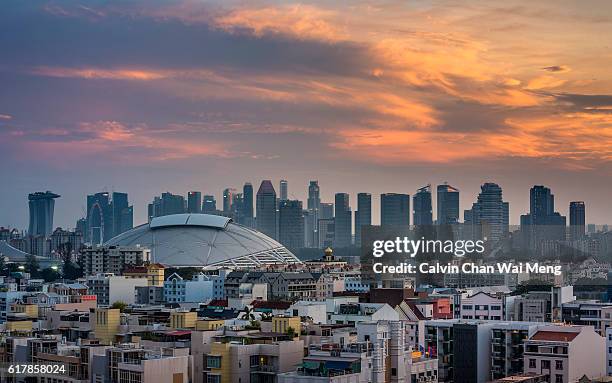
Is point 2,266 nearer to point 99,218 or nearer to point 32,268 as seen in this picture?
point 32,268

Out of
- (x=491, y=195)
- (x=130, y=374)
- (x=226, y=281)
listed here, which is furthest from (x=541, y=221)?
(x=130, y=374)

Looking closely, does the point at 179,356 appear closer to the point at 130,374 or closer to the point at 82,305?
the point at 130,374

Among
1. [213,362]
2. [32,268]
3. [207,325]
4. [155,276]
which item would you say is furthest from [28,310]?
[32,268]

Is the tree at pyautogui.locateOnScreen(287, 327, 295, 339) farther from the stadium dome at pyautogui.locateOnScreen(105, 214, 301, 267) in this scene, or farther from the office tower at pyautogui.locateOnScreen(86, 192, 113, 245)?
the office tower at pyautogui.locateOnScreen(86, 192, 113, 245)

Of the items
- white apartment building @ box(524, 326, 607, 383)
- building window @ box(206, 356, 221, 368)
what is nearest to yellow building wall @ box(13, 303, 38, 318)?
building window @ box(206, 356, 221, 368)

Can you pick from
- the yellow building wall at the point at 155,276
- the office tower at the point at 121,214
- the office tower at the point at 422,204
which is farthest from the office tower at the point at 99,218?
the yellow building wall at the point at 155,276

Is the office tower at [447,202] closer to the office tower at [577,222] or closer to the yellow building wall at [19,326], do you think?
the office tower at [577,222]
